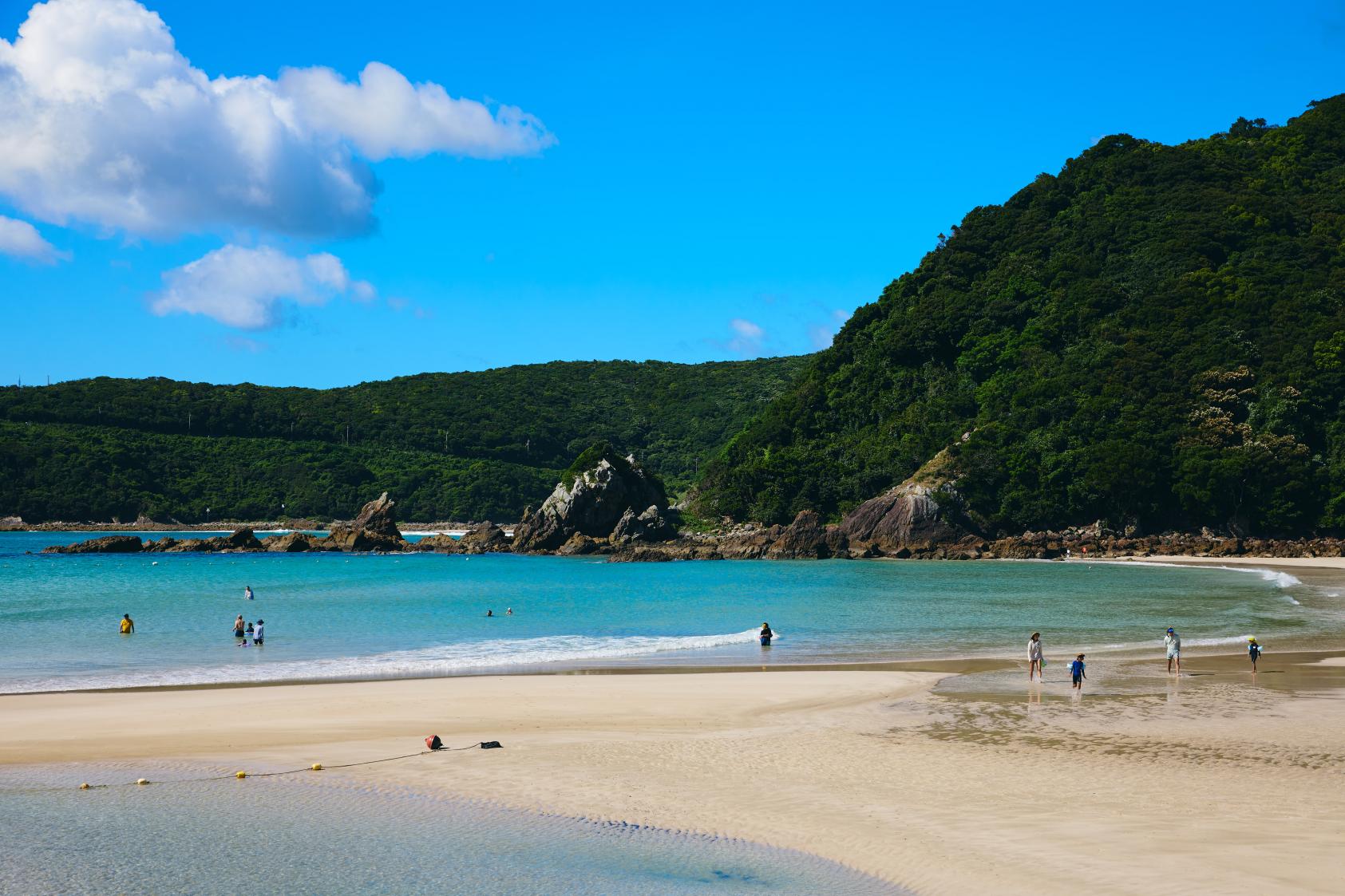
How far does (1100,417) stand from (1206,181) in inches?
1644

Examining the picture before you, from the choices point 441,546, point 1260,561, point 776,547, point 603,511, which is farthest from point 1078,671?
point 441,546

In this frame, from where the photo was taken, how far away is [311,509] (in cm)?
15225

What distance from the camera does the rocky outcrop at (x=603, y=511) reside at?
98.8 meters

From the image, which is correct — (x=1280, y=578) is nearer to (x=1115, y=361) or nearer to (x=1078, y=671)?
(x=1115, y=361)

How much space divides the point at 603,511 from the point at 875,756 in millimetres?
86110

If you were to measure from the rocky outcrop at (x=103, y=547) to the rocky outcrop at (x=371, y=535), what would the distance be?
18735 millimetres

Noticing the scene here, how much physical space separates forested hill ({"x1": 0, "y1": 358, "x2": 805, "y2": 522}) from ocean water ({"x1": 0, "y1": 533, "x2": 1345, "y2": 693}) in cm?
7319

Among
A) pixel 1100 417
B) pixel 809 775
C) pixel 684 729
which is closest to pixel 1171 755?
pixel 809 775

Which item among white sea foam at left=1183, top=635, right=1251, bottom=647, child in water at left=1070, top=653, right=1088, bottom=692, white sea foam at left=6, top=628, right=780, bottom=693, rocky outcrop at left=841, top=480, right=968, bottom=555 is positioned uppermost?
rocky outcrop at left=841, top=480, right=968, bottom=555

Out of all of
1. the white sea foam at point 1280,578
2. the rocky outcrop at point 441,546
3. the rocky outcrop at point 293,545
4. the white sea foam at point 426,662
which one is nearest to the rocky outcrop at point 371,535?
the rocky outcrop at point 293,545

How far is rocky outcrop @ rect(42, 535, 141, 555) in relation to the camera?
96.6m

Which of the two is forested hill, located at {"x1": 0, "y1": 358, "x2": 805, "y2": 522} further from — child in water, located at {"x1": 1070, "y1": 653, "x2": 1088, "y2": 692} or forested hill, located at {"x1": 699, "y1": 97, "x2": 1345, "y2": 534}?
child in water, located at {"x1": 1070, "y1": 653, "x2": 1088, "y2": 692}

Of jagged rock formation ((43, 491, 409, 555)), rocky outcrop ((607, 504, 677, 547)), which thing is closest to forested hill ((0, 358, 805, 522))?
jagged rock formation ((43, 491, 409, 555))

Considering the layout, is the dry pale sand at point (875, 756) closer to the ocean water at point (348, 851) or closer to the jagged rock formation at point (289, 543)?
the ocean water at point (348, 851)
